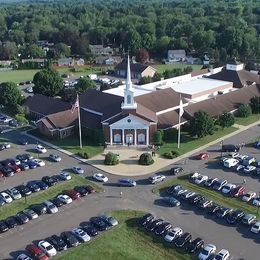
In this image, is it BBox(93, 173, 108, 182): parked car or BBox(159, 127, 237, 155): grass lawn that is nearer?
BBox(93, 173, 108, 182): parked car

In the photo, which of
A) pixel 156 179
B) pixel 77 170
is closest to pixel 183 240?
pixel 156 179

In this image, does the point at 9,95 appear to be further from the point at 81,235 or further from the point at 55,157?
the point at 81,235

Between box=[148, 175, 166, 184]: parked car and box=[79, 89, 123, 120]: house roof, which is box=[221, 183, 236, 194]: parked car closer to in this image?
box=[148, 175, 166, 184]: parked car

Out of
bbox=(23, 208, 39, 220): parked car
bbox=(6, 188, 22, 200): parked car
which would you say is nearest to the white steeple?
bbox=(6, 188, 22, 200): parked car

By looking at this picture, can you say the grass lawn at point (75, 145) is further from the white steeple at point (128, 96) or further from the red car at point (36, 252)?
the red car at point (36, 252)

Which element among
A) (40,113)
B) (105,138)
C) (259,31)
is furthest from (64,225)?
(259,31)
